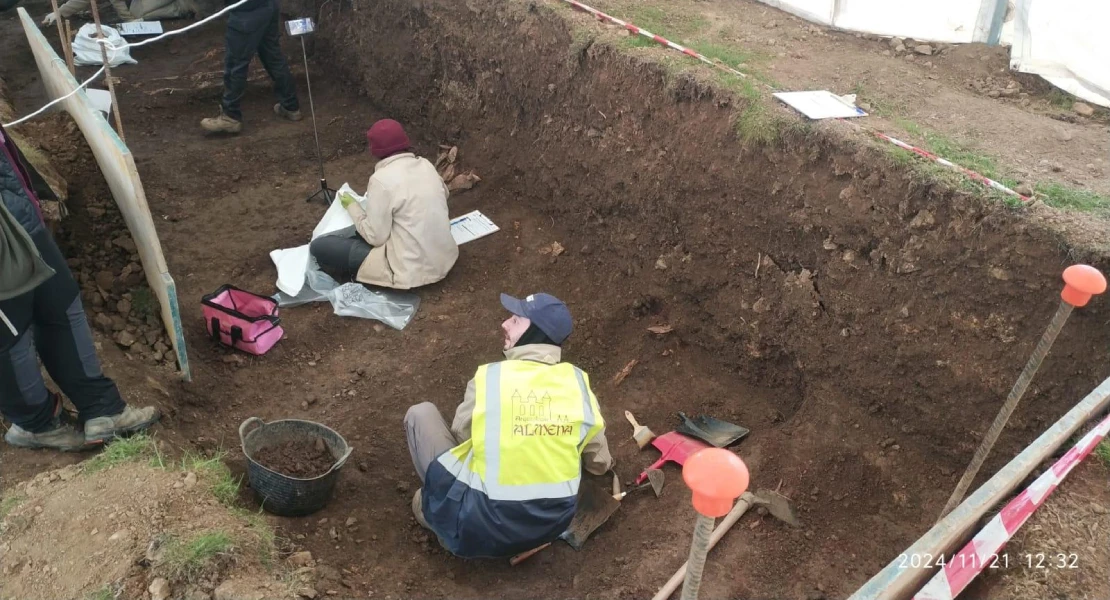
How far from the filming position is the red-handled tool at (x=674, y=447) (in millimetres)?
3842

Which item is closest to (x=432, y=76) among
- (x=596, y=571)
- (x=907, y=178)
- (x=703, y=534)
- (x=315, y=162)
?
(x=315, y=162)

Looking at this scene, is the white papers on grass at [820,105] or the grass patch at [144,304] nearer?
the white papers on grass at [820,105]

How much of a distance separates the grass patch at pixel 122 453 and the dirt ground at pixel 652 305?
Answer: 0.73ft

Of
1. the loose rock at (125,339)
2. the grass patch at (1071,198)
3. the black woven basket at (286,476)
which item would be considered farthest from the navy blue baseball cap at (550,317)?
the loose rock at (125,339)

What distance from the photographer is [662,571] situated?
3.20 metres

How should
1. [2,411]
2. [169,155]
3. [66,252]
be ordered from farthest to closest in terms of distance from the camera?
[169,155], [66,252], [2,411]

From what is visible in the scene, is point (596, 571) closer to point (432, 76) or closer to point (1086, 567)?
point (1086, 567)

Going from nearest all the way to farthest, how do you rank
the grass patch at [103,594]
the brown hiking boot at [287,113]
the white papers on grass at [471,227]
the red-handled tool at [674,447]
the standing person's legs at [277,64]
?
1. the grass patch at [103,594]
2. the red-handled tool at [674,447]
3. the white papers on grass at [471,227]
4. the standing person's legs at [277,64]
5. the brown hiking boot at [287,113]

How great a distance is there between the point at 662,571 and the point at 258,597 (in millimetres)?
1656

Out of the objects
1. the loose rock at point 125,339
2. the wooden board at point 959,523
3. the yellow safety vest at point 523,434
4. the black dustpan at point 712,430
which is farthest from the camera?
the loose rock at point 125,339

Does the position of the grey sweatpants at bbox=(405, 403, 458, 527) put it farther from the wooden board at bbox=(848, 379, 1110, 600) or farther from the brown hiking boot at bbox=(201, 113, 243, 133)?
the brown hiking boot at bbox=(201, 113, 243, 133)

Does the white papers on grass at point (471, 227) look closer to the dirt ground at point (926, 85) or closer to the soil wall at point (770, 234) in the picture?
the soil wall at point (770, 234)

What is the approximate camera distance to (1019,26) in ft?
15.9

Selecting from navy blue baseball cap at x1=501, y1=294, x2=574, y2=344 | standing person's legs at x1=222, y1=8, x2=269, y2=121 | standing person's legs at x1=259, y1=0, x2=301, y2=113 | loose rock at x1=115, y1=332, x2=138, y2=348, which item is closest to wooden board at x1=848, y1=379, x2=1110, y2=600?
navy blue baseball cap at x1=501, y1=294, x2=574, y2=344
